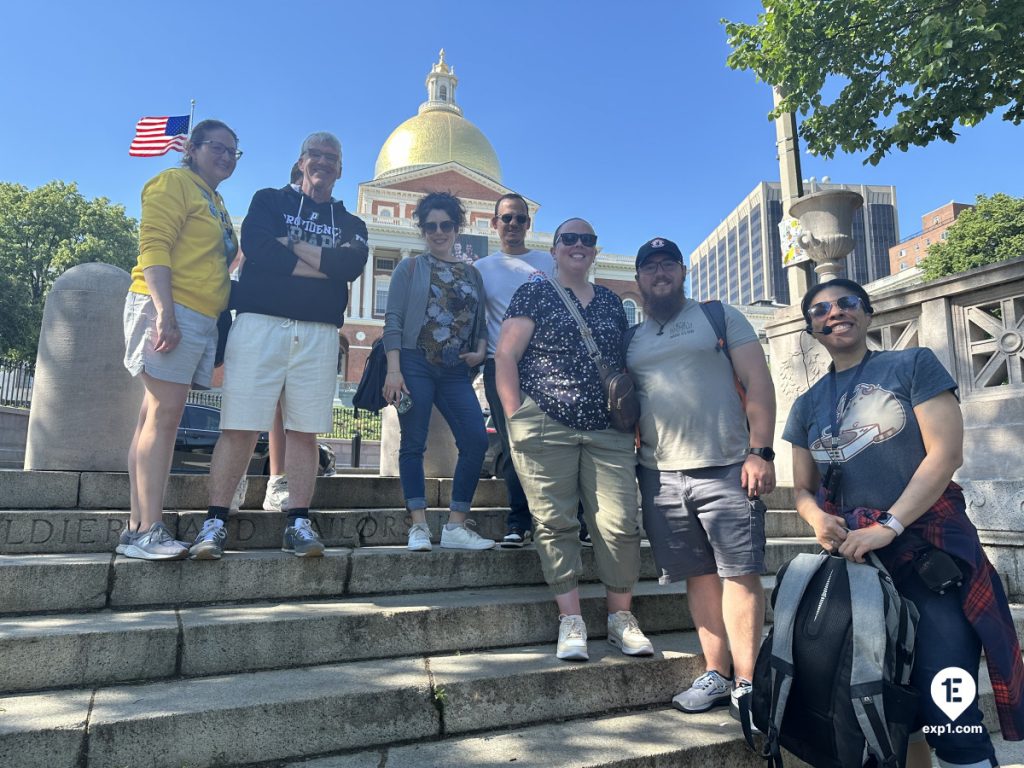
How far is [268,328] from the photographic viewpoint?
3492 millimetres

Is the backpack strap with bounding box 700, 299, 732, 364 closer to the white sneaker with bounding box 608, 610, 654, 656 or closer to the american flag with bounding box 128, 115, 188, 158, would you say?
the white sneaker with bounding box 608, 610, 654, 656

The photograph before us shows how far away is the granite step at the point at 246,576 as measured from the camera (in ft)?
9.70

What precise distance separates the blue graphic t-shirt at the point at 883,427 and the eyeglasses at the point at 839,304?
0.21 m

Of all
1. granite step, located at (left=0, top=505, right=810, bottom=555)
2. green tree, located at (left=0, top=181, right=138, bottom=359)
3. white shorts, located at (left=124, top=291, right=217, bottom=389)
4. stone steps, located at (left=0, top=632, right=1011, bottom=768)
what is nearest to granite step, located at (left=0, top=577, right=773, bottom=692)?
stone steps, located at (left=0, top=632, right=1011, bottom=768)

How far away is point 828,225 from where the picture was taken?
6996 mm

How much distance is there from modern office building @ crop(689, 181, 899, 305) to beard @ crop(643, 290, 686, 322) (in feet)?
316

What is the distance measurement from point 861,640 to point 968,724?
17.6 inches

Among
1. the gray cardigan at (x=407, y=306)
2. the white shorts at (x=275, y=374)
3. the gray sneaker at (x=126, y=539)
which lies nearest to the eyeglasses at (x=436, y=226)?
the gray cardigan at (x=407, y=306)

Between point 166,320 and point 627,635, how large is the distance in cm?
272

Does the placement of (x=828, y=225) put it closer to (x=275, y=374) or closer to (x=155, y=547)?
(x=275, y=374)

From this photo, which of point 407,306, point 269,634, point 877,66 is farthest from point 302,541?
point 877,66

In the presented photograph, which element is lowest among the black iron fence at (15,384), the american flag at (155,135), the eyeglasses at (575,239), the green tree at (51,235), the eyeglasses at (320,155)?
the eyeglasses at (575,239)

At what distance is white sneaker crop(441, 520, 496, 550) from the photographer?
12.4 ft

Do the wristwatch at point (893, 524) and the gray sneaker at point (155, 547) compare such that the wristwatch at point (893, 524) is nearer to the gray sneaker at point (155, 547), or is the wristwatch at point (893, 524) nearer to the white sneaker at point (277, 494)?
the gray sneaker at point (155, 547)
